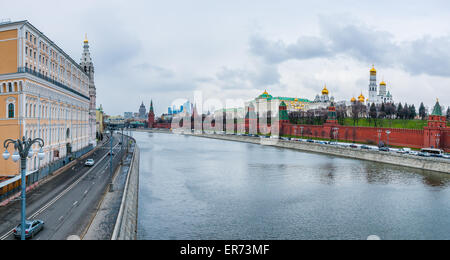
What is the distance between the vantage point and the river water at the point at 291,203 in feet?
46.8

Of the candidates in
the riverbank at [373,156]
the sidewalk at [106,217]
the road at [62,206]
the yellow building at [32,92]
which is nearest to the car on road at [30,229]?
the road at [62,206]

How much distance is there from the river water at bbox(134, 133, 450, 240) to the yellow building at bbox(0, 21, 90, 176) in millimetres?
7840

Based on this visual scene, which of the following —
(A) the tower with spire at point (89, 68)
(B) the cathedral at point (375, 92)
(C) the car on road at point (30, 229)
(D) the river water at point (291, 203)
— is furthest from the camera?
(B) the cathedral at point (375, 92)

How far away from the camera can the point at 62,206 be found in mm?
14820

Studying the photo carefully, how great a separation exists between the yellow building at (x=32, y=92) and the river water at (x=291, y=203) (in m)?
7.84

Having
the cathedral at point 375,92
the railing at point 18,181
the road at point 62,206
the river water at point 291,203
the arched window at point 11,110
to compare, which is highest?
the cathedral at point 375,92

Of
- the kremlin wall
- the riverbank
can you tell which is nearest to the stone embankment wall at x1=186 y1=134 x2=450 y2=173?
the riverbank

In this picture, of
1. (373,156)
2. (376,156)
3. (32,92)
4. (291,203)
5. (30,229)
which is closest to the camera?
(30,229)

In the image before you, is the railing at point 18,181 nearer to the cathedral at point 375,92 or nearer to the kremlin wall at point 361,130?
the kremlin wall at point 361,130

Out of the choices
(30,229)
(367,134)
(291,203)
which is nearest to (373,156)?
(367,134)

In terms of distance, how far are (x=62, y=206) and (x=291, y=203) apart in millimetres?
11550

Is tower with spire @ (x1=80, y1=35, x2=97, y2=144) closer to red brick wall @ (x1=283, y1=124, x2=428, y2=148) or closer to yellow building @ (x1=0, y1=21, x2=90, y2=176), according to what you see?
yellow building @ (x1=0, y1=21, x2=90, y2=176)

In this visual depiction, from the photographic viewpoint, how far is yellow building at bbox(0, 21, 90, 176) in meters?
21.0

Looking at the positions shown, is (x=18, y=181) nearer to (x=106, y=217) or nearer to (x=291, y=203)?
(x=106, y=217)
